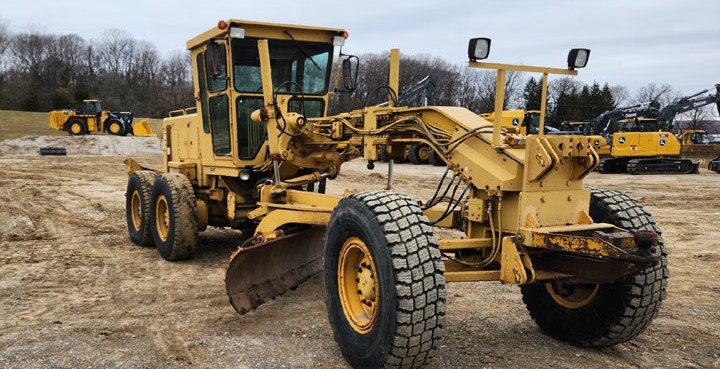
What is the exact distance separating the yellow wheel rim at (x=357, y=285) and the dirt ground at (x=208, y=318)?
1.28 ft

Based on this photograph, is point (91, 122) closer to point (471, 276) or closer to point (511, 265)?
point (471, 276)

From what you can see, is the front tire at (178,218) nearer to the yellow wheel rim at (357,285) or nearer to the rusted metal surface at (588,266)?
the yellow wheel rim at (357,285)

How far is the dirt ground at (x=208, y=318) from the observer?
4.25m

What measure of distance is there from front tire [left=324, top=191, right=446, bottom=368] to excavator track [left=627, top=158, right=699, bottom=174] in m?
21.4

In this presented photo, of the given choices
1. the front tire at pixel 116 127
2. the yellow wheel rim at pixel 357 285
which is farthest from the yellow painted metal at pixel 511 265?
the front tire at pixel 116 127

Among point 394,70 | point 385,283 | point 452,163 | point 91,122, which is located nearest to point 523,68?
point 452,163

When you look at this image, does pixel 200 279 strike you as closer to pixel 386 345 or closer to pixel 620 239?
pixel 386 345

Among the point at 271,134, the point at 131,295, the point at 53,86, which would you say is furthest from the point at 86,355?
the point at 53,86

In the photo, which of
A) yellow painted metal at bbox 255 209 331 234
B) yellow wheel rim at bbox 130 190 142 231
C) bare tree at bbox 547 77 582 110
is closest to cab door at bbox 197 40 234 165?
yellow painted metal at bbox 255 209 331 234

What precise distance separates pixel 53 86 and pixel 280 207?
77.2 m

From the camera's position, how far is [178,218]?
7.25 meters

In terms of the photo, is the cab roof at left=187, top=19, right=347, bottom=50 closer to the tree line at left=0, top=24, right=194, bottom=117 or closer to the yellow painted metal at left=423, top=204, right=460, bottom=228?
the yellow painted metal at left=423, top=204, right=460, bottom=228

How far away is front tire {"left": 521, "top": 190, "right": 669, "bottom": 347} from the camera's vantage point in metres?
4.04

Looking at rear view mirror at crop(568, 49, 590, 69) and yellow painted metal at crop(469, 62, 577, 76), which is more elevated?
rear view mirror at crop(568, 49, 590, 69)
